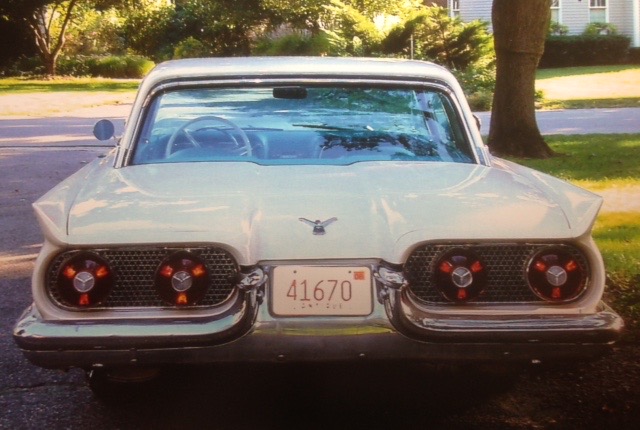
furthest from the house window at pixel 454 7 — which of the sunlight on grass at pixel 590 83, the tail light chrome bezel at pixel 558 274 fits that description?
the tail light chrome bezel at pixel 558 274

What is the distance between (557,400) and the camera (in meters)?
4.18

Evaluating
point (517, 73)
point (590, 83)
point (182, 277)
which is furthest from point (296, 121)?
point (590, 83)

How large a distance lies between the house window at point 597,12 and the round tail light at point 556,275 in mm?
41704

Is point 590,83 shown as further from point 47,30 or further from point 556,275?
point 556,275

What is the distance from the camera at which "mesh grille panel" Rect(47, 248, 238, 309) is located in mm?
3238

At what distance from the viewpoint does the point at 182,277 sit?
128 inches

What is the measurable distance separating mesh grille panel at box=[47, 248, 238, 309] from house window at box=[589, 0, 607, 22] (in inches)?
1658

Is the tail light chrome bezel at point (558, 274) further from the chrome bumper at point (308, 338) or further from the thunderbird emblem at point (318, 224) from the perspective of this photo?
the thunderbird emblem at point (318, 224)

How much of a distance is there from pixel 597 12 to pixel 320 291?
1670 inches

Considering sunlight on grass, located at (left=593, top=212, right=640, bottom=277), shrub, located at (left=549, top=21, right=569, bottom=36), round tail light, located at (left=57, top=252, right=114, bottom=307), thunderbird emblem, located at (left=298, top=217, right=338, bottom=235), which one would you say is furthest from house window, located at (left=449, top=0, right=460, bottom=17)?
round tail light, located at (left=57, top=252, right=114, bottom=307)

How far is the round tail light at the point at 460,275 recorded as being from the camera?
3.26m

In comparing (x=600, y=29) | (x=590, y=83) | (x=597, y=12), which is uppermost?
(x=597, y=12)

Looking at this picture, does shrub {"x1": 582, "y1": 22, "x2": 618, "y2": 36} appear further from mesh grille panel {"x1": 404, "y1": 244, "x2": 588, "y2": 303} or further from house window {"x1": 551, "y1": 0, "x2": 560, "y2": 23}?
mesh grille panel {"x1": 404, "y1": 244, "x2": 588, "y2": 303}

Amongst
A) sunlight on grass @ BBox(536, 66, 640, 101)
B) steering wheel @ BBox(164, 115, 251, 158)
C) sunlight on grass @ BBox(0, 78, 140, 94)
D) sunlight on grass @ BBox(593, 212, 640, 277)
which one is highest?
steering wheel @ BBox(164, 115, 251, 158)
